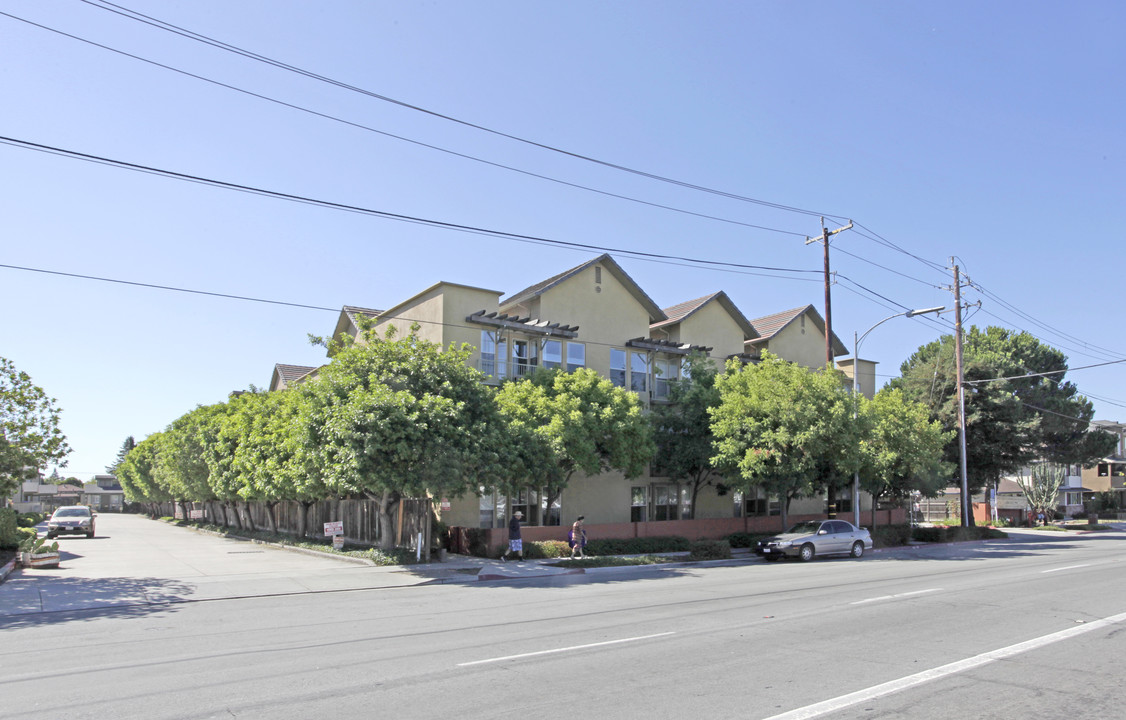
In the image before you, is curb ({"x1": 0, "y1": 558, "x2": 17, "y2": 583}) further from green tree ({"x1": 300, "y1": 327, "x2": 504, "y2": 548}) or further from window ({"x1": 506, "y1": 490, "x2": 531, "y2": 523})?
window ({"x1": 506, "y1": 490, "x2": 531, "y2": 523})

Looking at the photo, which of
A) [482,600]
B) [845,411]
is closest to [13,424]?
[482,600]

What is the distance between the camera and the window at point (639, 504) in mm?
32969

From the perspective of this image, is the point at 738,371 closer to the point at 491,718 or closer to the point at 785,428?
the point at 785,428

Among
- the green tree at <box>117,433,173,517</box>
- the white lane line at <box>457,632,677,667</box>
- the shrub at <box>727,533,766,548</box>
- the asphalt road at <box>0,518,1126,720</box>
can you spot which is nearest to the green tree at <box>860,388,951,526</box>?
the shrub at <box>727,533,766,548</box>

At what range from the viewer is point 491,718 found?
264 inches

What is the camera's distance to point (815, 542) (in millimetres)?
26969

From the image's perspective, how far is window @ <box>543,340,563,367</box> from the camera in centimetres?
3102

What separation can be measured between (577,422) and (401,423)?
277 inches

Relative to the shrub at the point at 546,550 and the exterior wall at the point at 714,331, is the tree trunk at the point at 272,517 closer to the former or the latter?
the shrub at the point at 546,550

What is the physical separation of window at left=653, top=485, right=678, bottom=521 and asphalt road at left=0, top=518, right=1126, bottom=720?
657 inches

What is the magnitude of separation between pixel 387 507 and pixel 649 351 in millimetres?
15384

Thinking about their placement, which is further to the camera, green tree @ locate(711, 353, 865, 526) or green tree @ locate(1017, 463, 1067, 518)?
green tree @ locate(1017, 463, 1067, 518)

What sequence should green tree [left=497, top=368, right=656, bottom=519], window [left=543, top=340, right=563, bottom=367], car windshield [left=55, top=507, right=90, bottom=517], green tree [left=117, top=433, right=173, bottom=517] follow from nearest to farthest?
green tree [left=497, top=368, right=656, bottom=519] → window [left=543, top=340, right=563, bottom=367] → car windshield [left=55, top=507, right=90, bottom=517] → green tree [left=117, top=433, right=173, bottom=517]

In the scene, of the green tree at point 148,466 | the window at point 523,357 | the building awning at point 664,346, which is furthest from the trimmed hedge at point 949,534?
the green tree at point 148,466
